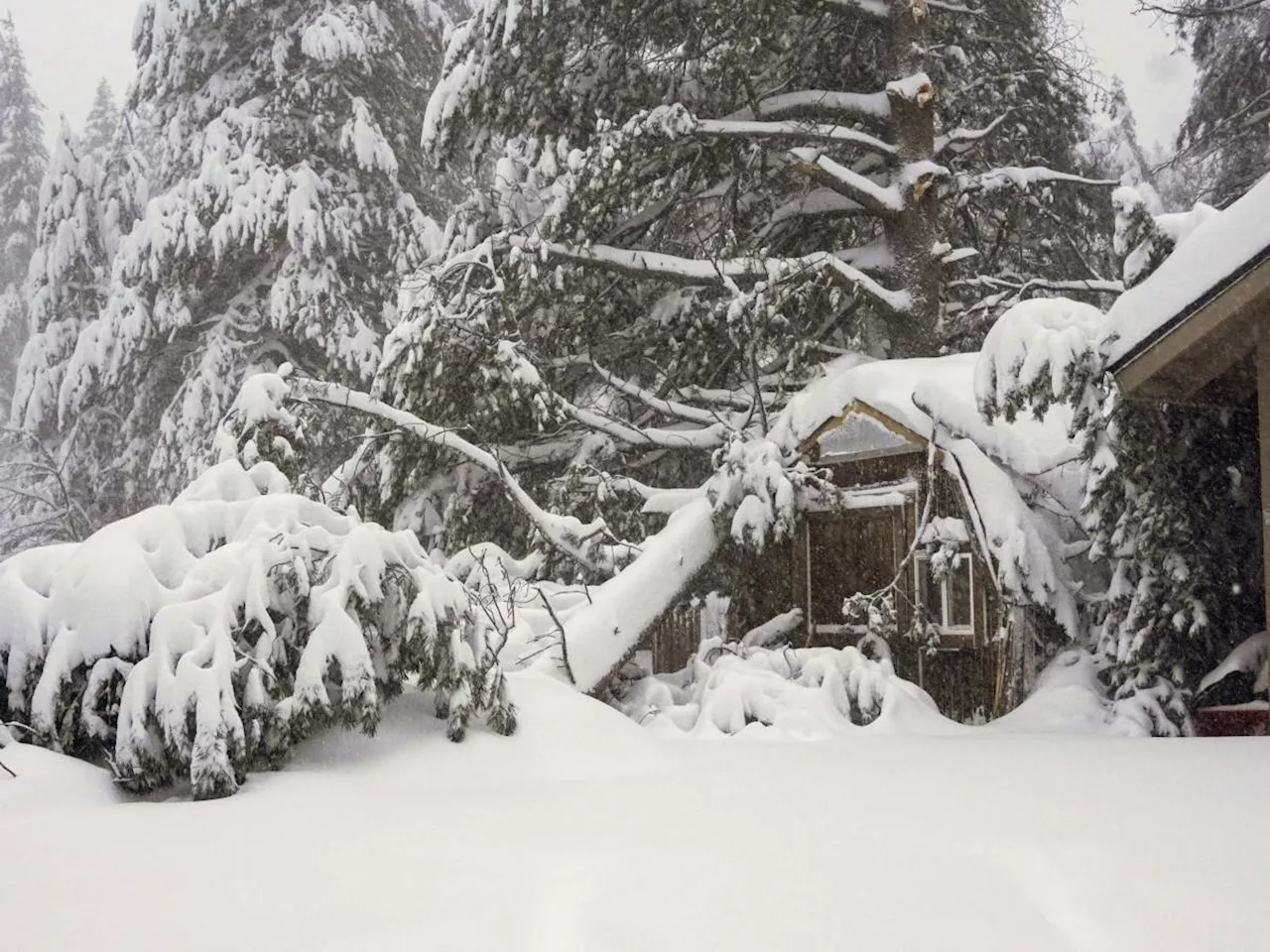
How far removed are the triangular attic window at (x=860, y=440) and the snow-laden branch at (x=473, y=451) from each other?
204cm

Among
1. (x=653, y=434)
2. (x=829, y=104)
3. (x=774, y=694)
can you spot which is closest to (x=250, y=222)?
(x=653, y=434)

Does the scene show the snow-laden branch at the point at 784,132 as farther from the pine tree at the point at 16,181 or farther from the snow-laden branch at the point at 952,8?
the pine tree at the point at 16,181

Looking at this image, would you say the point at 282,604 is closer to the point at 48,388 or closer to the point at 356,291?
the point at 356,291

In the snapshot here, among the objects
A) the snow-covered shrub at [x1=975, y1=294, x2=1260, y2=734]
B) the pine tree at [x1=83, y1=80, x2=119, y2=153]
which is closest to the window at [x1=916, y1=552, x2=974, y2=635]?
the snow-covered shrub at [x1=975, y1=294, x2=1260, y2=734]

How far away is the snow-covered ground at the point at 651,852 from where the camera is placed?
3.36 meters

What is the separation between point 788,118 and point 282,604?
8.78 metres

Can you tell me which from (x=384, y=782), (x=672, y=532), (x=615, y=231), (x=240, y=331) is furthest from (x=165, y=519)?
(x=240, y=331)

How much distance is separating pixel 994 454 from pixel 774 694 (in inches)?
99.5

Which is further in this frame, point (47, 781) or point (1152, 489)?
point (1152, 489)

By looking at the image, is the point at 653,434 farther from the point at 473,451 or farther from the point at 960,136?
the point at 960,136

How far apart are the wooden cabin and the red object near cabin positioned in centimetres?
129

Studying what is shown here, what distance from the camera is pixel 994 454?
27.7ft

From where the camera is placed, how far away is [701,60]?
1227 centimetres

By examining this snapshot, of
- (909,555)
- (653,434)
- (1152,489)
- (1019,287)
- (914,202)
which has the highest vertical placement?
(914,202)
